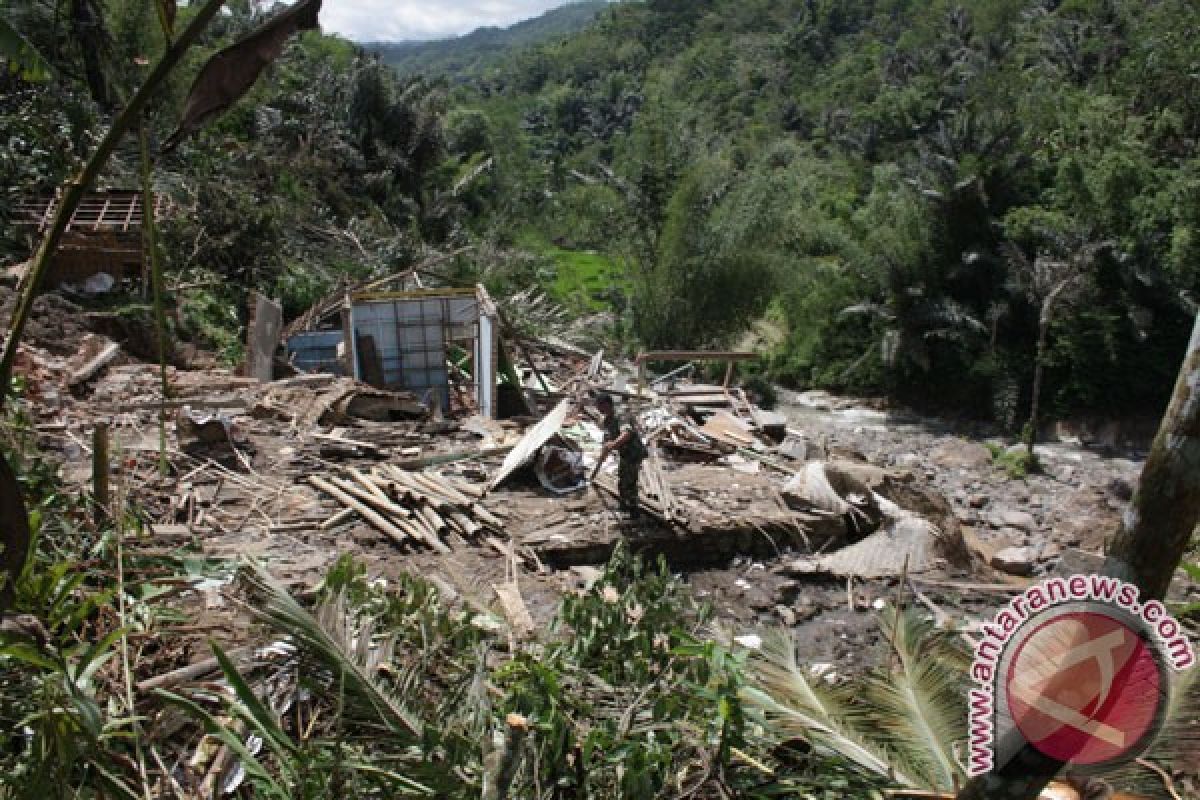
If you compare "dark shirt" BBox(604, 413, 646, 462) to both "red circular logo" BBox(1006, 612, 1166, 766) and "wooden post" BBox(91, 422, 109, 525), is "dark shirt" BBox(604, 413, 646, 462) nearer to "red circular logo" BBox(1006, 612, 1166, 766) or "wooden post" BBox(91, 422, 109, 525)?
"wooden post" BBox(91, 422, 109, 525)

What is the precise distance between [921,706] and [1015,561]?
602 cm

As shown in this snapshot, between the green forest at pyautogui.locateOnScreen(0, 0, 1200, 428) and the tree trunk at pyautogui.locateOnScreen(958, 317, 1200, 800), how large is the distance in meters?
10.3

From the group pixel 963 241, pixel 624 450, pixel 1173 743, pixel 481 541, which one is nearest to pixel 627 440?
pixel 624 450

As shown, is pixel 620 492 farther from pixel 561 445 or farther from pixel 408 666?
pixel 408 666

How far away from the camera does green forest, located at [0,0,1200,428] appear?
12.4 metres

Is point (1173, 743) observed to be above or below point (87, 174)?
below

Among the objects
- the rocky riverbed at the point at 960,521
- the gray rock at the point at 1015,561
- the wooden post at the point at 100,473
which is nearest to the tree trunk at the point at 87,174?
the wooden post at the point at 100,473

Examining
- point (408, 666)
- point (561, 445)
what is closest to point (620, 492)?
point (561, 445)

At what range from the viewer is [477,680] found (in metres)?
2.63

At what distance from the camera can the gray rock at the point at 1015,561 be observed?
7.69 metres

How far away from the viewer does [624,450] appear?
18.6 feet

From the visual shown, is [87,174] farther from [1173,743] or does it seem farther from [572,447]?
[572,447]

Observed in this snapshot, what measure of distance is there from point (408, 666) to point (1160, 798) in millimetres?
2111

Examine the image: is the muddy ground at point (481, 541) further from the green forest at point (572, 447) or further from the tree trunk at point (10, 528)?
the tree trunk at point (10, 528)
